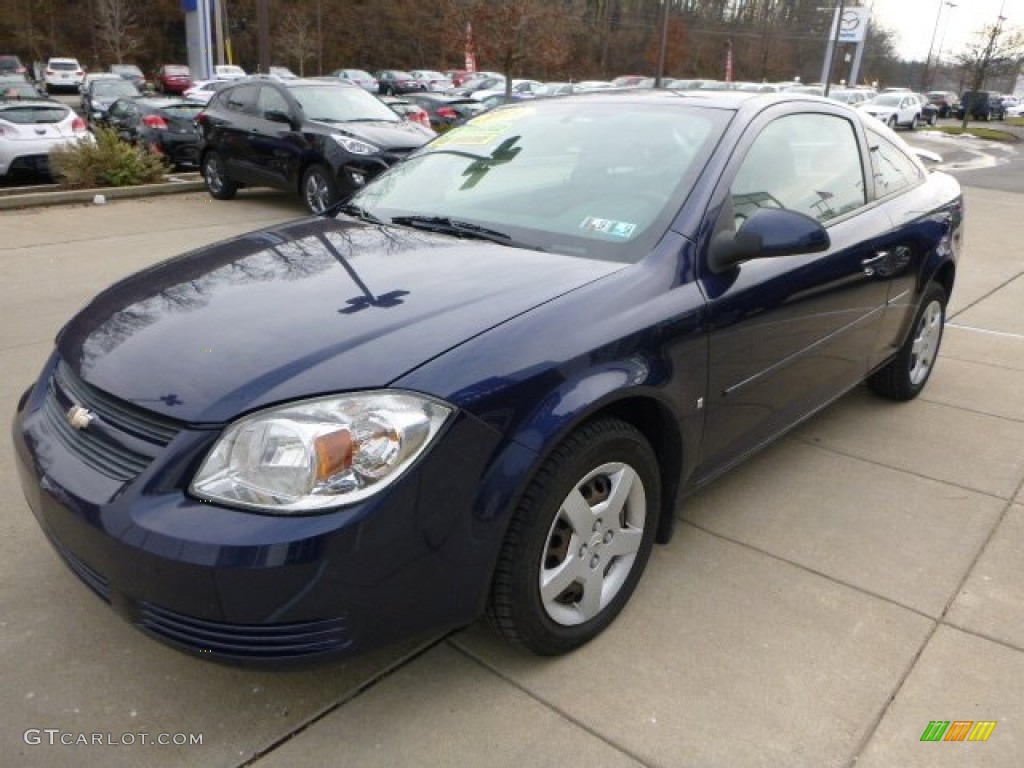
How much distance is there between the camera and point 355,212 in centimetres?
336

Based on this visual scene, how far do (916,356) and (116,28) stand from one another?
53.0 metres

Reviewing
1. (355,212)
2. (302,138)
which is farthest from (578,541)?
(302,138)

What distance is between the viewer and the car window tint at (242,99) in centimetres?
1078

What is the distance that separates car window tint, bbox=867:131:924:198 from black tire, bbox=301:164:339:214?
6461mm

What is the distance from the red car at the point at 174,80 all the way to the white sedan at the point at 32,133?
2821cm

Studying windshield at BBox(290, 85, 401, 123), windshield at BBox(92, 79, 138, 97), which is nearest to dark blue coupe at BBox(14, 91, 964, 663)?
windshield at BBox(290, 85, 401, 123)

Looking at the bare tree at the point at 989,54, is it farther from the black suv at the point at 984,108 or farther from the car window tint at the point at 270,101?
the car window tint at the point at 270,101

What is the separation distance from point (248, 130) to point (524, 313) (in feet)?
31.1

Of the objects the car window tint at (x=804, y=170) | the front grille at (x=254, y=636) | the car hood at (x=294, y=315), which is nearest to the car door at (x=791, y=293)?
the car window tint at (x=804, y=170)

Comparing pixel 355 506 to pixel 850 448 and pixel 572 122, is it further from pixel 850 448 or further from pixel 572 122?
pixel 850 448

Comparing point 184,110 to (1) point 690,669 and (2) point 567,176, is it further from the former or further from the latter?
(1) point 690,669

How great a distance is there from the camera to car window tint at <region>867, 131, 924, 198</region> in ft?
12.9

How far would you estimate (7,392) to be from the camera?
4.28 metres

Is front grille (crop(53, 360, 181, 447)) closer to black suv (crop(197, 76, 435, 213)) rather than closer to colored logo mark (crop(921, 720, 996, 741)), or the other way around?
colored logo mark (crop(921, 720, 996, 741))
